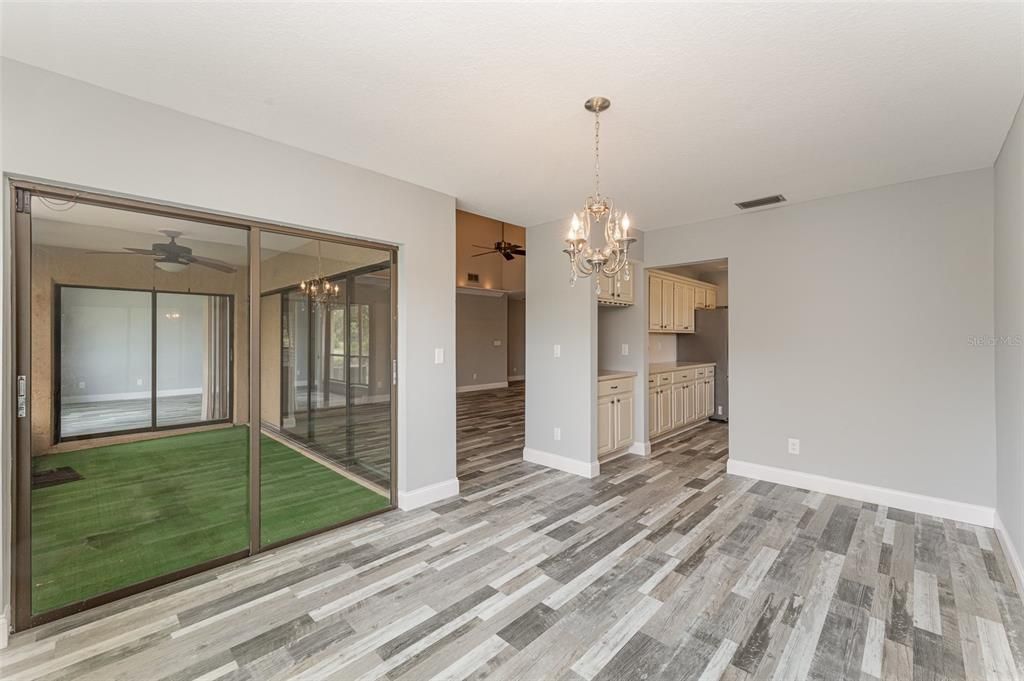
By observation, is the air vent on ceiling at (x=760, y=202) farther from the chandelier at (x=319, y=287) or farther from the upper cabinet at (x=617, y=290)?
the chandelier at (x=319, y=287)

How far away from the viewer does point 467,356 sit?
11156mm

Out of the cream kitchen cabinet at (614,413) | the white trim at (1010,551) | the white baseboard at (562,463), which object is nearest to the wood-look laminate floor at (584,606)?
the white trim at (1010,551)

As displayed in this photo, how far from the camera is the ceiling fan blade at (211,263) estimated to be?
2.65 m

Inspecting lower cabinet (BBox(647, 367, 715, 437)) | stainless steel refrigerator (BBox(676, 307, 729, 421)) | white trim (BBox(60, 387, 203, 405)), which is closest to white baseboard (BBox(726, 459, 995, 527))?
lower cabinet (BBox(647, 367, 715, 437))

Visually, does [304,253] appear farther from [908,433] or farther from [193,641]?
[908,433]

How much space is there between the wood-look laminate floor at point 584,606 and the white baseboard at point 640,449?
63.2 inches

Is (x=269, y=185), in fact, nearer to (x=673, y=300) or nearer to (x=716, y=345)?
(x=673, y=300)

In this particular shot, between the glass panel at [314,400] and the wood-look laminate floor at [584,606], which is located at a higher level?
the glass panel at [314,400]

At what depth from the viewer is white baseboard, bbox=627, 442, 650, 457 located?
16.7 ft

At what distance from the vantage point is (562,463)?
4617 mm

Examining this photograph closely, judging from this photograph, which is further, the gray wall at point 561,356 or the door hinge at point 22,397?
the gray wall at point 561,356

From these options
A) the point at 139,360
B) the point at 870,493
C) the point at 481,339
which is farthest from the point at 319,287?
the point at 481,339

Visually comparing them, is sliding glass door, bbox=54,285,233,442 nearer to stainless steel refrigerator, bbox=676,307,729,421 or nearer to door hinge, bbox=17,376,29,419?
door hinge, bbox=17,376,29,419

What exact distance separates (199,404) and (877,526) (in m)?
4.85
